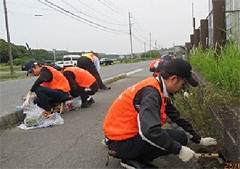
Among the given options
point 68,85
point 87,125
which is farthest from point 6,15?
point 87,125

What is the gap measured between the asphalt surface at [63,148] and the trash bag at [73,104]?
2.12 feet

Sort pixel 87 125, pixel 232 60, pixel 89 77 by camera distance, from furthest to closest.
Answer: pixel 89 77
pixel 87 125
pixel 232 60

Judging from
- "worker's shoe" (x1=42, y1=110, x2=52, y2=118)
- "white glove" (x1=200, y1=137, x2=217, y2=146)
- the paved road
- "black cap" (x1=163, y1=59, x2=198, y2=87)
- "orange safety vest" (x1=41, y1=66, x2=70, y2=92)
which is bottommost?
the paved road

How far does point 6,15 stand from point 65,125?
17.4m

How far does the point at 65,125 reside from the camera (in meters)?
4.83

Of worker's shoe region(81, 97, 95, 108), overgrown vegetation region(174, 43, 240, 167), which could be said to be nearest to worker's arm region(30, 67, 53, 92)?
worker's shoe region(81, 97, 95, 108)

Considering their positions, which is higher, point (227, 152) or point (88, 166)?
point (227, 152)

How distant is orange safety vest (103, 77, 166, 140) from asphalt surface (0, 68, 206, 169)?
19.3 inches

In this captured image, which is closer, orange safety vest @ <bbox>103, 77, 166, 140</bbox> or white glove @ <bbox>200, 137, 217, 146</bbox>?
orange safety vest @ <bbox>103, 77, 166, 140</bbox>

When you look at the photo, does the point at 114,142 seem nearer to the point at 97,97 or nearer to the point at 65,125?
the point at 65,125

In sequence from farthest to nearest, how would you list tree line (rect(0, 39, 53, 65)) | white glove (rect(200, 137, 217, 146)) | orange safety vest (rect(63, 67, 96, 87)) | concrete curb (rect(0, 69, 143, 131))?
tree line (rect(0, 39, 53, 65))
orange safety vest (rect(63, 67, 96, 87))
concrete curb (rect(0, 69, 143, 131))
white glove (rect(200, 137, 217, 146))

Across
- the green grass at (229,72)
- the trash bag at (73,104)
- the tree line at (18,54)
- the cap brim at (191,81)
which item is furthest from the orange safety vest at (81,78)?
the tree line at (18,54)

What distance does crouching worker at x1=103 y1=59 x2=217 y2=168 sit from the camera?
7.80ft

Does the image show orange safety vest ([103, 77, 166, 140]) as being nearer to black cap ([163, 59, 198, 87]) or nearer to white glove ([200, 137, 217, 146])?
black cap ([163, 59, 198, 87])
